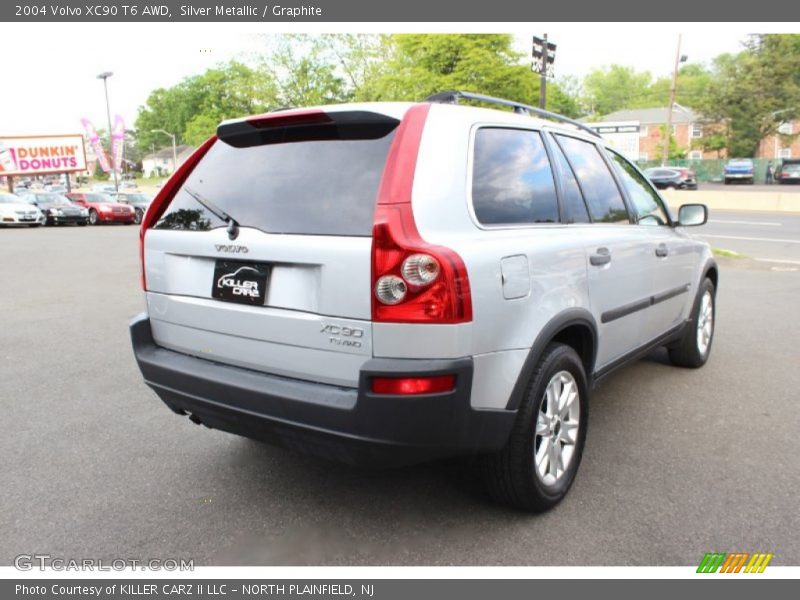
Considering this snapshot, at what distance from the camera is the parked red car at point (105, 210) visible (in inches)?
1042

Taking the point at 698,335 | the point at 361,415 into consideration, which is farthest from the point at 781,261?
the point at 361,415

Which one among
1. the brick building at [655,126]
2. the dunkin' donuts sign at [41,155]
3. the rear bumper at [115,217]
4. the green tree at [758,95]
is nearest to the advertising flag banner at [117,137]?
the dunkin' donuts sign at [41,155]

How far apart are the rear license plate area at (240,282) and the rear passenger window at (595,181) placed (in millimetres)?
1832

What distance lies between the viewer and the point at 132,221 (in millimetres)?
27453

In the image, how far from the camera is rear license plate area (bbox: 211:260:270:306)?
8.64ft

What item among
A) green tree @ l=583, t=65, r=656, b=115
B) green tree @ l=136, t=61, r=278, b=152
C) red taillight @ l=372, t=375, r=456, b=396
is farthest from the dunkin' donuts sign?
green tree @ l=583, t=65, r=656, b=115

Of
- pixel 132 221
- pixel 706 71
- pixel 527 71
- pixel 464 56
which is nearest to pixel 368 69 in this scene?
pixel 464 56

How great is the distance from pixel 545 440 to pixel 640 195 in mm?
2200

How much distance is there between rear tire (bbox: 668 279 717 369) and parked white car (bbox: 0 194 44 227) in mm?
25929

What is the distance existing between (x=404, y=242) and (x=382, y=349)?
0.41m

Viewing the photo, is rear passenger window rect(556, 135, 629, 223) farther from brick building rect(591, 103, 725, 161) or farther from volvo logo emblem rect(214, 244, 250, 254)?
brick building rect(591, 103, 725, 161)

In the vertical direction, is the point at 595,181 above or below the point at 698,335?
above

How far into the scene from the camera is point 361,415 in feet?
7.69

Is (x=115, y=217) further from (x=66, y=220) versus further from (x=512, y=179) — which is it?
(x=512, y=179)
